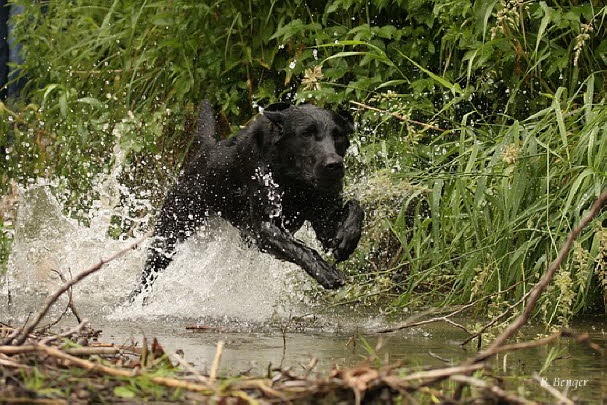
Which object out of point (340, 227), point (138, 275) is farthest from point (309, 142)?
point (138, 275)

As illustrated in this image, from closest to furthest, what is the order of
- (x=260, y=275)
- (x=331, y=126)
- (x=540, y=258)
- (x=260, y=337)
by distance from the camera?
(x=260, y=337), (x=540, y=258), (x=331, y=126), (x=260, y=275)

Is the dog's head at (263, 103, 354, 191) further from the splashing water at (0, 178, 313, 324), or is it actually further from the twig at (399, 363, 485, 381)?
the twig at (399, 363, 485, 381)

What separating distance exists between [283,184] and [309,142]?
0.29 metres

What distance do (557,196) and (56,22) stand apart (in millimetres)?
5476

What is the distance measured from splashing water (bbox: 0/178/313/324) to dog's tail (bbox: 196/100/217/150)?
45 centimetres

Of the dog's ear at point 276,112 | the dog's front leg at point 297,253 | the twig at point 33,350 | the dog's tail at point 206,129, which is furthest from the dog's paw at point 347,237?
the twig at point 33,350

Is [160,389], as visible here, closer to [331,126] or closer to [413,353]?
[413,353]

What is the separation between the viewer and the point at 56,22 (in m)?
8.76

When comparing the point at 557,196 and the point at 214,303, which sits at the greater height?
the point at 557,196

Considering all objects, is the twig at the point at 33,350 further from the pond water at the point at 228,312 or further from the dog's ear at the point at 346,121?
the dog's ear at the point at 346,121

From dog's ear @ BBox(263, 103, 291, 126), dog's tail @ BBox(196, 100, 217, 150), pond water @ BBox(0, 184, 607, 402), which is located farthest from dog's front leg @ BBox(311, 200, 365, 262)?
dog's tail @ BBox(196, 100, 217, 150)

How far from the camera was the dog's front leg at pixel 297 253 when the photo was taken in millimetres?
4750

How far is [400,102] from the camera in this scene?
5883mm

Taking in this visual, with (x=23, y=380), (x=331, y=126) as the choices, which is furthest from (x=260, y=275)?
(x=23, y=380)
